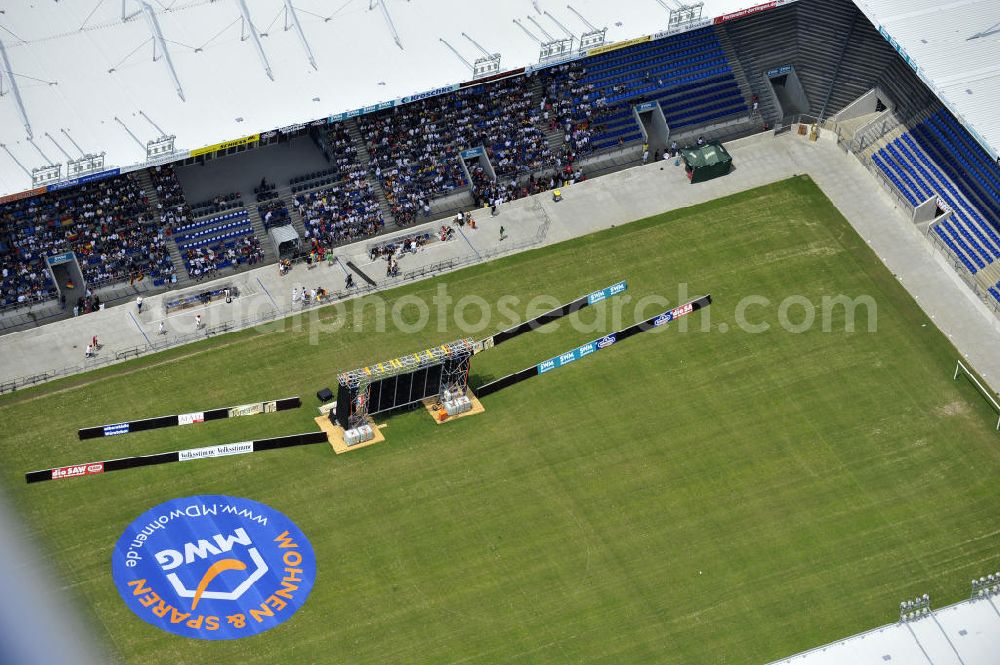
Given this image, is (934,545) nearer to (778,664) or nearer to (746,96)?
(778,664)

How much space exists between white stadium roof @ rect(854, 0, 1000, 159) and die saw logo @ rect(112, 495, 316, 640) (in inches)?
2218

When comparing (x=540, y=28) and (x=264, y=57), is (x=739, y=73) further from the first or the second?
(x=264, y=57)

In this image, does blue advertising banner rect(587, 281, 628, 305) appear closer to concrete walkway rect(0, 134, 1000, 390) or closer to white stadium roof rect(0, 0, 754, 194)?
concrete walkway rect(0, 134, 1000, 390)

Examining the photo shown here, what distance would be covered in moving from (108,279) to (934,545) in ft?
200

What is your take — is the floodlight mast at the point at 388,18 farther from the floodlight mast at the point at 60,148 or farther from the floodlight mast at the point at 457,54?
the floodlight mast at the point at 60,148

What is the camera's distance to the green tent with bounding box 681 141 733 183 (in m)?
137

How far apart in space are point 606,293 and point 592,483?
1908cm

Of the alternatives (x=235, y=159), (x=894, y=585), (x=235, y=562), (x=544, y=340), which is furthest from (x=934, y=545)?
(x=235, y=159)

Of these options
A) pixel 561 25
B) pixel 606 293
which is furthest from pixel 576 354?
pixel 561 25

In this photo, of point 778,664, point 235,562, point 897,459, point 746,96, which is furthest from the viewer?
point 746,96

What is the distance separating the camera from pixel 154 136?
403 ft

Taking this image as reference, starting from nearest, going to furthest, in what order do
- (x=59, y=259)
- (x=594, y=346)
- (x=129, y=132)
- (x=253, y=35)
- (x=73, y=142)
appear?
(x=73, y=142)
(x=594, y=346)
(x=129, y=132)
(x=59, y=259)
(x=253, y=35)

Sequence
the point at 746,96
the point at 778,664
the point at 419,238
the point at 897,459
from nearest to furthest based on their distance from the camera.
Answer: the point at 778,664 < the point at 897,459 < the point at 419,238 < the point at 746,96

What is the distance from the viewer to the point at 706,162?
137m
